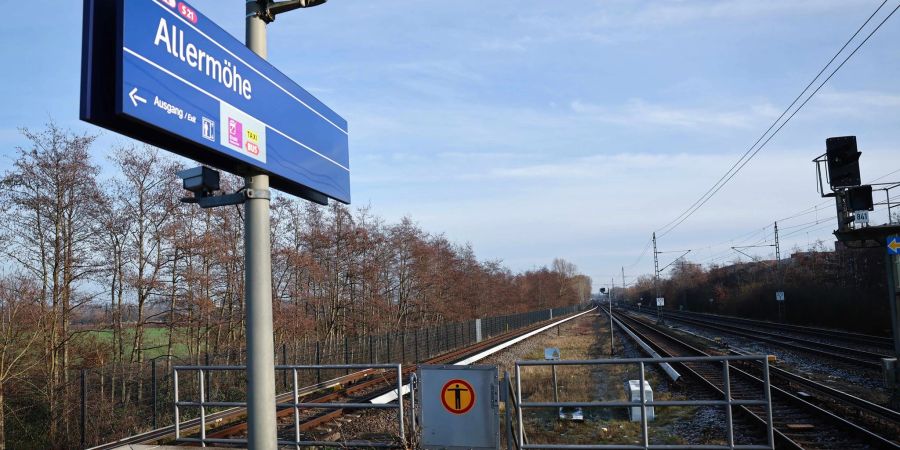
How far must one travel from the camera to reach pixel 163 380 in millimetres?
20750

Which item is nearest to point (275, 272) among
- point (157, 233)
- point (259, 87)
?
point (157, 233)

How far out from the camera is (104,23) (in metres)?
A: 4.47

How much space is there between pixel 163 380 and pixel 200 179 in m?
18.0

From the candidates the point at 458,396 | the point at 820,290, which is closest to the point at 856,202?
the point at 458,396

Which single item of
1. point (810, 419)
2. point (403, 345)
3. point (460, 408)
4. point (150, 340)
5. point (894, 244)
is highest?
point (894, 244)

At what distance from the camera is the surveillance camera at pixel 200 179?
524 centimetres

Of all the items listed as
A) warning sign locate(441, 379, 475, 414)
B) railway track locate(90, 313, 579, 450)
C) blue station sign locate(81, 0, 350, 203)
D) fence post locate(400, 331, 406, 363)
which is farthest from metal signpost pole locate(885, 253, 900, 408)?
fence post locate(400, 331, 406, 363)

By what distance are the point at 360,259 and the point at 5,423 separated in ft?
72.9

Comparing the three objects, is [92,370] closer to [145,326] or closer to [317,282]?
[145,326]

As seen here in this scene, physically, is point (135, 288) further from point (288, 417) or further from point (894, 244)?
point (894, 244)

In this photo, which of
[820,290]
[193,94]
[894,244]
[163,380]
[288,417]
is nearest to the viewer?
[193,94]

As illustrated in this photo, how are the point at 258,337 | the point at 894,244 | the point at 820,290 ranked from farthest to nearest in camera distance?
the point at 820,290 → the point at 894,244 → the point at 258,337

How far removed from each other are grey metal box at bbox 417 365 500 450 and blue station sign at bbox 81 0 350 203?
256 centimetres

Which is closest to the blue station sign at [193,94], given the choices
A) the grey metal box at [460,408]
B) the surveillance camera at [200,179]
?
the surveillance camera at [200,179]
